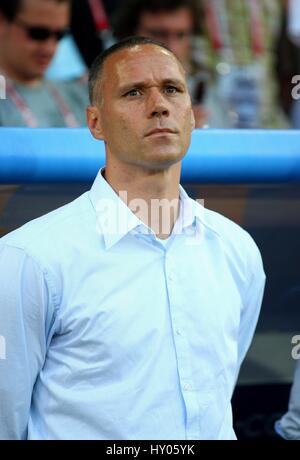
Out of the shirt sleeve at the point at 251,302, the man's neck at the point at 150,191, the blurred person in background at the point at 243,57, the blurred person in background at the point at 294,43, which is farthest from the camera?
the blurred person in background at the point at 294,43

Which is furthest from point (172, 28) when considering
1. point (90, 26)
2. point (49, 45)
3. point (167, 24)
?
point (49, 45)

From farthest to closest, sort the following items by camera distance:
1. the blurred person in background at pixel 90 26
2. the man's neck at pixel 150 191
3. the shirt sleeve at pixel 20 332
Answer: the blurred person in background at pixel 90 26 < the man's neck at pixel 150 191 < the shirt sleeve at pixel 20 332

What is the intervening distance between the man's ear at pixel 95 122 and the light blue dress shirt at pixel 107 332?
101 mm

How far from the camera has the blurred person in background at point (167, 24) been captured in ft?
10.3

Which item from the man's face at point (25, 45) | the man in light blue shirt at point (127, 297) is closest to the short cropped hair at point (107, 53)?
the man in light blue shirt at point (127, 297)

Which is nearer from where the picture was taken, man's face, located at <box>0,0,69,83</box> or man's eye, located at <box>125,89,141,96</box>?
man's eye, located at <box>125,89,141,96</box>

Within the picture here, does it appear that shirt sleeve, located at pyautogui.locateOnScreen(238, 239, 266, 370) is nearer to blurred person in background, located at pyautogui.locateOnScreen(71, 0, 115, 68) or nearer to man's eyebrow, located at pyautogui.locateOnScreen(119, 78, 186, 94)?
man's eyebrow, located at pyautogui.locateOnScreen(119, 78, 186, 94)

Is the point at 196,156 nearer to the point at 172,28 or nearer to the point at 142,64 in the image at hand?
the point at 142,64

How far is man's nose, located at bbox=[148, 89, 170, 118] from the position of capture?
5.45 ft

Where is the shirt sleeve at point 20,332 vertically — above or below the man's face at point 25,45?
below

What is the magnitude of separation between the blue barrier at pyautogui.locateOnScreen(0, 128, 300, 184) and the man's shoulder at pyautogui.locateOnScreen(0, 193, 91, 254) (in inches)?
2.3

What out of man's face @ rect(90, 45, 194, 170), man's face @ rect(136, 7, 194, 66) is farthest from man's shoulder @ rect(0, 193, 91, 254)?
man's face @ rect(136, 7, 194, 66)

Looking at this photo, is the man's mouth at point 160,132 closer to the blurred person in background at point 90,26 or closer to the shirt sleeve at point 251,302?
the shirt sleeve at point 251,302
